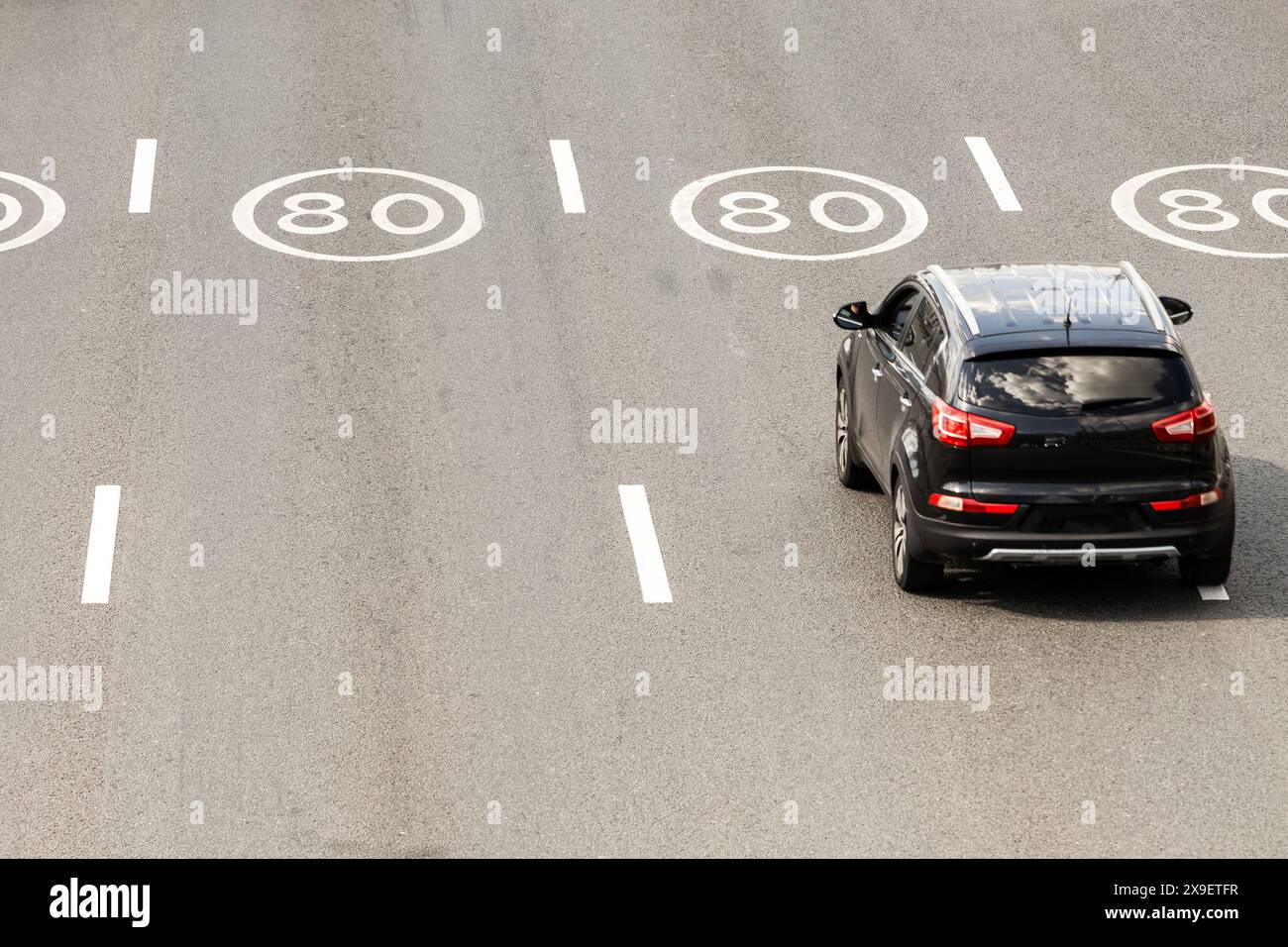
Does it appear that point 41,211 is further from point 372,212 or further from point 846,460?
point 846,460

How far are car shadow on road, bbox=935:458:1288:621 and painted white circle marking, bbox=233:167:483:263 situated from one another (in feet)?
25.8

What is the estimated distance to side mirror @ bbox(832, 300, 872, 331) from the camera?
13.9 metres

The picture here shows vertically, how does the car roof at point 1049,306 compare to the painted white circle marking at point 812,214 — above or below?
above

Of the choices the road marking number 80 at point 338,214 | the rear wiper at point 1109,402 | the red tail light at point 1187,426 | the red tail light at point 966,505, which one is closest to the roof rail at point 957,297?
the rear wiper at point 1109,402

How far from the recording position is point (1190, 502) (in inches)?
464

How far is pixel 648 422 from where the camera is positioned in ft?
50.7

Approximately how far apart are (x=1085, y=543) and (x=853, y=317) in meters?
2.99

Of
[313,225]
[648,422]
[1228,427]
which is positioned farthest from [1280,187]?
[313,225]

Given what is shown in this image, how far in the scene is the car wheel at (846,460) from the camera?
14.2m

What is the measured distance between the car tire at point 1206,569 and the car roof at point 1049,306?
4.59 ft
